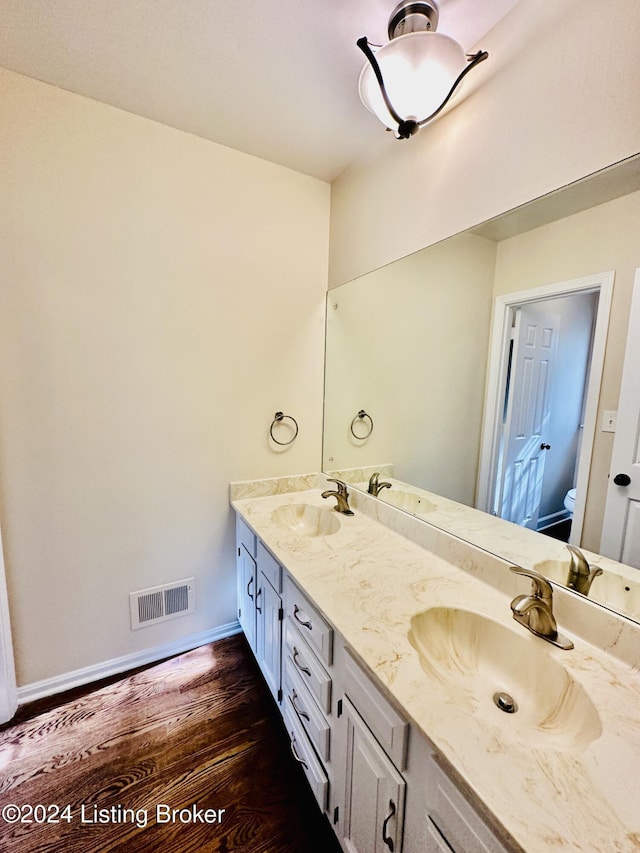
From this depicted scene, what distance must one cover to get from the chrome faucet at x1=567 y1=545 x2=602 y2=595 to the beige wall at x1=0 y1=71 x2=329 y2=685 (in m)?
1.39

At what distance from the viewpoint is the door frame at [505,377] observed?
2.85 ft

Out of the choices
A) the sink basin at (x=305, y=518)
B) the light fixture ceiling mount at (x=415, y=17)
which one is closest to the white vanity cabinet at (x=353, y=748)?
the sink basin at (x=305, y=518)

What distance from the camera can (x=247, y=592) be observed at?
1.68m

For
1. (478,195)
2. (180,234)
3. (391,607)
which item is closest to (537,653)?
(391,607)

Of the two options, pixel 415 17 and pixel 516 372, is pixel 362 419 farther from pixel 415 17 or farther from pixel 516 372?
pixel 415 17

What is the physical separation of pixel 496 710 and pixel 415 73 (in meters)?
1.67

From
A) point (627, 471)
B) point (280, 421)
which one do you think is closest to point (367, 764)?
point (627, 471)

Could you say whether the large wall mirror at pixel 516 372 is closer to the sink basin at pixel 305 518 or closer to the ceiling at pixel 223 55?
the sink basin at pixel 305 518

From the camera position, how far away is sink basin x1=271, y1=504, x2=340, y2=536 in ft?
5.54

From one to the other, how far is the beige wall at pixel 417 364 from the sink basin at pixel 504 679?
18.1 inches

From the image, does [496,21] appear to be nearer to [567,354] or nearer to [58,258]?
[567,354]

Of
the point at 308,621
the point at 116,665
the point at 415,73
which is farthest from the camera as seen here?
the point at 116,665

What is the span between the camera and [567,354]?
943mm

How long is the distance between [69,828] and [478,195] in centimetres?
244
